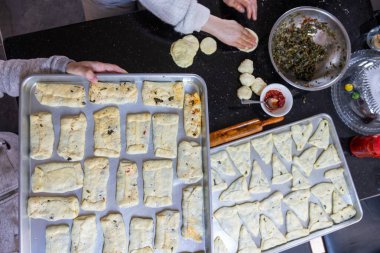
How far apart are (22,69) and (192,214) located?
38.4 inches

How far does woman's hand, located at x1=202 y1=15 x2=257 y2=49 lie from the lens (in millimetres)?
1916

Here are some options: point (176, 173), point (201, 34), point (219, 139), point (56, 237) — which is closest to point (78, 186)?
point (56, 237)

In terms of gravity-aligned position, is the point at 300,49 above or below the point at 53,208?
above

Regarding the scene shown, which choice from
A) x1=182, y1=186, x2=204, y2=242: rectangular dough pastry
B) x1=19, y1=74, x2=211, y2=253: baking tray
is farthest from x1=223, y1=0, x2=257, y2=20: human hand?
x1=182, y1=186, x2=204, y2=242: rectangular dough pastry

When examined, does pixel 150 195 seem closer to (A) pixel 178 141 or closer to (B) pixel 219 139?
(A) pixel 178 141

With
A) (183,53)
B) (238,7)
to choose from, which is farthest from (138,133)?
(238,7)

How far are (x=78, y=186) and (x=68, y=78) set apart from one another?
18.8 inches

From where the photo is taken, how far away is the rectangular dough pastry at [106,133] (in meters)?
1.62

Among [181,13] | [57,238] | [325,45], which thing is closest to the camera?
[57,238]

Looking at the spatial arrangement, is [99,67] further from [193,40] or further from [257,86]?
[257,86]

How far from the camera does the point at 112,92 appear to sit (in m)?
1.63

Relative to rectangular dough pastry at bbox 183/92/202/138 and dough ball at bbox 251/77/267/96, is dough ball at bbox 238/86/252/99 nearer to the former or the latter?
dough ball at bbox 251/77/267/96

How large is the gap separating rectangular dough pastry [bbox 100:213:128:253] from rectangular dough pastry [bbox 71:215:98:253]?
0.05 metres

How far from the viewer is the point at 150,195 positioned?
5.28ft
